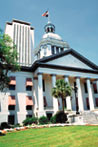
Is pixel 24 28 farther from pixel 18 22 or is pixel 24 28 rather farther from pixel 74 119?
pixel 74 119

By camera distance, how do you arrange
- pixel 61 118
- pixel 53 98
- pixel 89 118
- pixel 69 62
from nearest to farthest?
pixel 89 118 < pixel 61 118 < pixel 53 98 < pixel 69 62

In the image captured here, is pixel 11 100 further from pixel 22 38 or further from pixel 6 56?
pixel 22 38

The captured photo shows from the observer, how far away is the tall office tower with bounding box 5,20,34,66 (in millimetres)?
59594

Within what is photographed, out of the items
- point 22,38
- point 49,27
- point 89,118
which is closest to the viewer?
point 89,118

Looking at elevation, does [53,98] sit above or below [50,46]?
below

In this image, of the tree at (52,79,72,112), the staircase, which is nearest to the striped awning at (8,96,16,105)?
the tree at (52,79,72,112)

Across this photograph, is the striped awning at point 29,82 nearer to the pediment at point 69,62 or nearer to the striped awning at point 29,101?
the striped awning at point 29,101

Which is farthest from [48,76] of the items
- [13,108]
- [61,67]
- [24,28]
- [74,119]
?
[24,28]

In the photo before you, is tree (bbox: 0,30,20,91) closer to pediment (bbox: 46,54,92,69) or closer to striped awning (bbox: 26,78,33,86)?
striped awning (bbox: 26,78,33,86)

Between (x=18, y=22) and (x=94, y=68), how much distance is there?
44.7 metres

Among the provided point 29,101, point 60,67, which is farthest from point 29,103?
point 60,67

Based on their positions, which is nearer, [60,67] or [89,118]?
[89,118]

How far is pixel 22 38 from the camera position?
6162 centimetres

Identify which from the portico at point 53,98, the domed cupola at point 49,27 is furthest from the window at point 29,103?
the domed cupola at point 49,27
